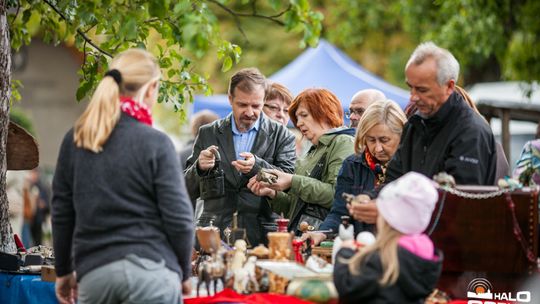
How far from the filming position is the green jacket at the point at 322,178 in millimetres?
6102

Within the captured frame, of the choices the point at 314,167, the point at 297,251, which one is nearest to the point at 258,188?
the point at 314,167

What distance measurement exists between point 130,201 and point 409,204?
121 cm

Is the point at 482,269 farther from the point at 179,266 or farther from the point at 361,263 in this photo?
the point at 179,266

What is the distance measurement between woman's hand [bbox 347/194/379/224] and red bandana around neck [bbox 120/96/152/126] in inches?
40.8

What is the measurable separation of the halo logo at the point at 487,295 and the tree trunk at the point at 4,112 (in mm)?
3410

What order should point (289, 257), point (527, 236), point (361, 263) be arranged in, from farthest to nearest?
Answer: point (289, 257) → point (527, 236) → point (361, 263)

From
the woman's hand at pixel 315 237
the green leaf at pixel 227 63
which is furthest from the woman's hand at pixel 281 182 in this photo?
the green leaf at pixel 227 63

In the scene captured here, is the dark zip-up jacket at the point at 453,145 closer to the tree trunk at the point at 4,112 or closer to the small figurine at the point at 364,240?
the small figurine at the point at 364,240

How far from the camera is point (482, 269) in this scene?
15.5 feet

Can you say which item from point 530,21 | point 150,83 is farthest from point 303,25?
point 530,21

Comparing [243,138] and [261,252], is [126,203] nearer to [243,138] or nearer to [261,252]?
[261,252]

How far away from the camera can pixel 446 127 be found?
193 inches

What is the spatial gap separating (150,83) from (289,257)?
123 cm

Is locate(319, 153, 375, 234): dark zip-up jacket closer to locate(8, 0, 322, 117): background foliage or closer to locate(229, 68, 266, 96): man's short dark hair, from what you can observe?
locate(8, 0, 322, 117): background foliage
